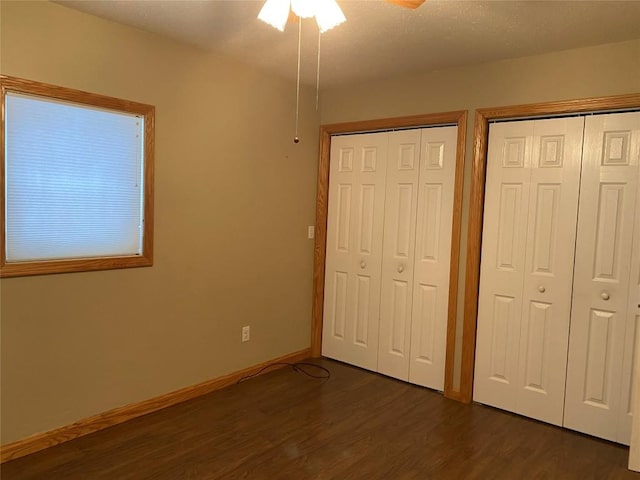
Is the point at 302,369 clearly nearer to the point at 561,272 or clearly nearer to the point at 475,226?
the point at 475,226

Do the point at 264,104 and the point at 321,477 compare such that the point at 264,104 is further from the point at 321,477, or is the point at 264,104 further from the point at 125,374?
the point at 321,477

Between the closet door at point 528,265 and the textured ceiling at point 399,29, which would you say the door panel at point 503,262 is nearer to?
the closet door at point 528,265

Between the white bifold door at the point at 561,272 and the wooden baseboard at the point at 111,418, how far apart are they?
6.00 feet

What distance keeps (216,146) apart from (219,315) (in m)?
1.21

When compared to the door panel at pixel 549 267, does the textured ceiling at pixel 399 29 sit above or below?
above

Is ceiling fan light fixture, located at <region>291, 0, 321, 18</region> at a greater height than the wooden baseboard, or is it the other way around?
ceiling fan light fixture, located at <region>291, 0, 321, 18</region>

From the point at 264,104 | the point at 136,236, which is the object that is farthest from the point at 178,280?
the point at 264,104

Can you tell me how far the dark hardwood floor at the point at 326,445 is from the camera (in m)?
2.39

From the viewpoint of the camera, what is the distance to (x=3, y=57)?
2260mm

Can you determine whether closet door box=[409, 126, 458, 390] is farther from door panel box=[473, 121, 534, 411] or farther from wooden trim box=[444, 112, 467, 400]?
door panel box=[473, 121, 534, 411]

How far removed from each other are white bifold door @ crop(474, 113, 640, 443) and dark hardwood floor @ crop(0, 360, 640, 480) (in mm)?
225

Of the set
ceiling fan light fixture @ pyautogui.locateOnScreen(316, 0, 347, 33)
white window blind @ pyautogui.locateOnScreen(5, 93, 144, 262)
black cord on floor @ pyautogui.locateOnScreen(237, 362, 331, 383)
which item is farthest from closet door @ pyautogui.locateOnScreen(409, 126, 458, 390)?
white window blind @ pyautogui.locateOnScreen(5, 93, 144, 262)

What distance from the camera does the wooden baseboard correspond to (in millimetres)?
2426

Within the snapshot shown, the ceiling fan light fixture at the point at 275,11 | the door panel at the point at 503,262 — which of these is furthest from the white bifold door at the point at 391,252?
the ceiling fan light fixture at the point at 275,11
